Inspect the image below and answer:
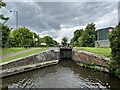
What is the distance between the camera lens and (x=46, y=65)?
86.8 ft

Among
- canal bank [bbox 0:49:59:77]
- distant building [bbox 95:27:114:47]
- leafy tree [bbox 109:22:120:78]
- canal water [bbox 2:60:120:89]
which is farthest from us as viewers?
distant building [bbox 95:27:114:47]

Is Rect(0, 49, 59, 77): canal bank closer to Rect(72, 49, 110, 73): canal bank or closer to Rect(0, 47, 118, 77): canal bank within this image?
Rect(0, 47, 118, 77): canal bank

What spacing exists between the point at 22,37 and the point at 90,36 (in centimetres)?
2220

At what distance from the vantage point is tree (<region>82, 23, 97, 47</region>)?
51281mm

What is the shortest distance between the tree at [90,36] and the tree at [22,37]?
18335 millimetres

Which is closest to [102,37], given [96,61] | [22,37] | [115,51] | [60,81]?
[22,37]

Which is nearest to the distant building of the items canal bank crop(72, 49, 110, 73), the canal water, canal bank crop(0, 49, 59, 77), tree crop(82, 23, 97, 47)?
tree crop(82, 23, 97, 47)

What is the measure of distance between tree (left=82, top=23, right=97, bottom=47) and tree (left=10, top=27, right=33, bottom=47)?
1834 centimetres

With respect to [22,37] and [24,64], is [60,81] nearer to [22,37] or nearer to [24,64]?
[24,64]

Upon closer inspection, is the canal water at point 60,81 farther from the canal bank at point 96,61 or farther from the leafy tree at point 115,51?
the canal bank at point 96,61

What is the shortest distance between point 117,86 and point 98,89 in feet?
6.61

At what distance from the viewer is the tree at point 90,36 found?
51.3 m

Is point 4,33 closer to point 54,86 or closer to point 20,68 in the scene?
point 20,68

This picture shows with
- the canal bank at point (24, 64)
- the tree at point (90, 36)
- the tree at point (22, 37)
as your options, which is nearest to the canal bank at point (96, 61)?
the canal bank at point (24, 64)
